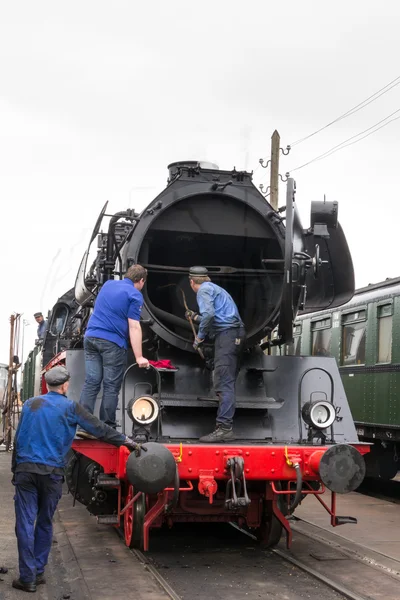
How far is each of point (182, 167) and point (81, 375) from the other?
1.93m

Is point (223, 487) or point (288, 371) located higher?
point (288, 371)

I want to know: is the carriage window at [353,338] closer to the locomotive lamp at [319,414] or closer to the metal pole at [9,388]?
the locomotive lamp at [319,414]

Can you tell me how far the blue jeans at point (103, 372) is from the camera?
6184 mm

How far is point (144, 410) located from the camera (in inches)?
239

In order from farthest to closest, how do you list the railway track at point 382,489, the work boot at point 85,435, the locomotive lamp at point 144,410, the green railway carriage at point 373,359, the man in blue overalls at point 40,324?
the man in blue overalls at point 40,324, the railway track at point 382,489, the green railway carriage at point 373,359, the locomotive lamp at point 144,410, the work boot at point 85,435

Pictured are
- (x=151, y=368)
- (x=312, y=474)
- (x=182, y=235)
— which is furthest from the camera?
(x=182, y=235)

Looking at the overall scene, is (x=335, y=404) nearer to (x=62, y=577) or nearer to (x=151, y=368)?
(x=151, y=368)

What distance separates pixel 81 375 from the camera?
6.68 metres

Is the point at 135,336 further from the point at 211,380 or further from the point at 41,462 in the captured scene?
the point at 41,462

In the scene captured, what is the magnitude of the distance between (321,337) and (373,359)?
6.07ft

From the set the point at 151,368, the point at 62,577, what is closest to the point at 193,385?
the point at 151,368

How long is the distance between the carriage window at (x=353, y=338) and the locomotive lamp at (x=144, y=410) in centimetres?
614

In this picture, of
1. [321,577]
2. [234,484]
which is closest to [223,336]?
[234,484]

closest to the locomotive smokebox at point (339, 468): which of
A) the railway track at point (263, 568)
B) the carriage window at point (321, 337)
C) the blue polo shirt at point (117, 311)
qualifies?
the railway track at point (263, 568)
